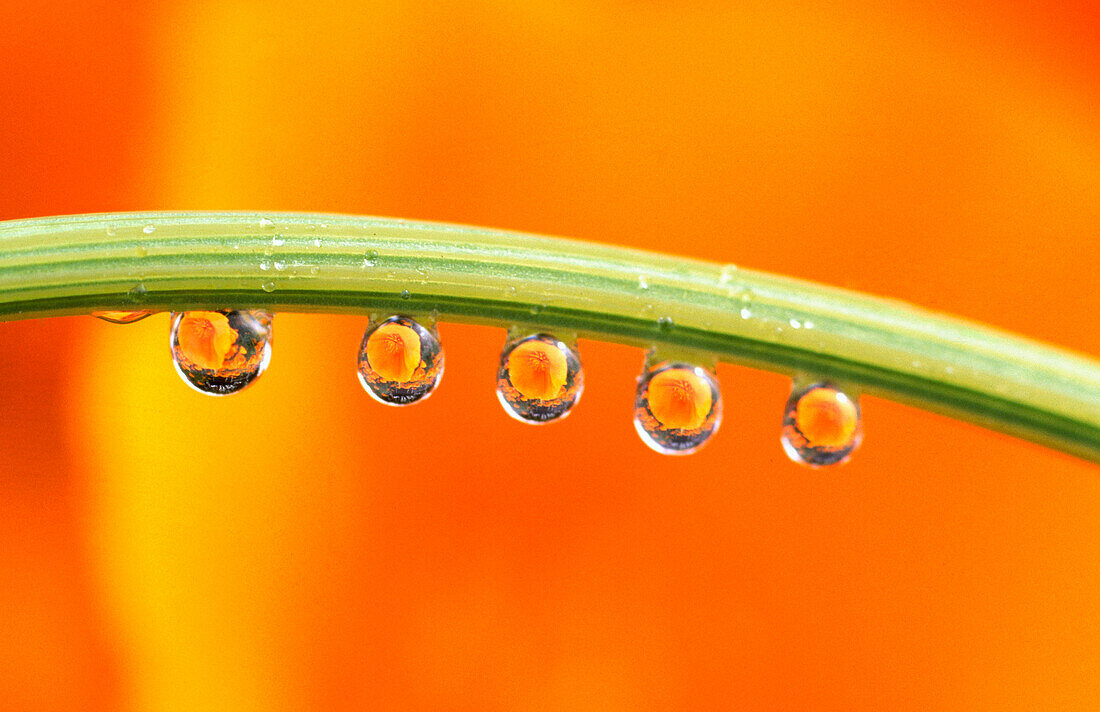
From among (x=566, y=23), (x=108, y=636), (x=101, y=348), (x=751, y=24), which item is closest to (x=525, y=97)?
(x=566, y=23)

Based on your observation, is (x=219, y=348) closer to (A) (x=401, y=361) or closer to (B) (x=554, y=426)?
(A) (x=401, y=361)

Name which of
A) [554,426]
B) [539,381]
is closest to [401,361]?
[539,381]

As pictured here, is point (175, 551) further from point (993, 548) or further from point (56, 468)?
point (993, 548)

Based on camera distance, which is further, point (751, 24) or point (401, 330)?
point (751, 24)

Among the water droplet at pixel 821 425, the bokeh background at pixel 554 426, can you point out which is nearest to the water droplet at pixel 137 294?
the water droplet at pixel 821 425

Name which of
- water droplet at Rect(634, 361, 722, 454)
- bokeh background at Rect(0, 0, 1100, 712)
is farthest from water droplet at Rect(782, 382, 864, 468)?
bokeh background at Rect(0, 0, 1100, 712)

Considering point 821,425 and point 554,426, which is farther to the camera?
point 554,426

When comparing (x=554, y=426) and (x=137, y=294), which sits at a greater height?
(x=554, y=426)
